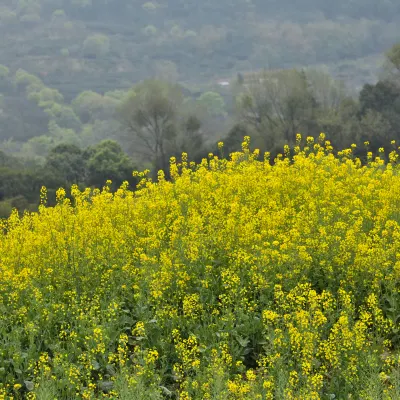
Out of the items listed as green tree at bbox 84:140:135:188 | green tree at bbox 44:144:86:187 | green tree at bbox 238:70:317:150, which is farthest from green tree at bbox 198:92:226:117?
green tree at bbox 84:140:135:188

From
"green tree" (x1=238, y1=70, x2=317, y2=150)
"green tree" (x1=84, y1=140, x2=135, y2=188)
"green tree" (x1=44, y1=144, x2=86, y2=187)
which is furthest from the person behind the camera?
"green tree" (x1=238, y1=70, x2=317, y2=150)

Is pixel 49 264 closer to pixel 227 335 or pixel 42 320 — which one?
pixel 42 320

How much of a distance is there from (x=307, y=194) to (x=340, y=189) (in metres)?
0.49

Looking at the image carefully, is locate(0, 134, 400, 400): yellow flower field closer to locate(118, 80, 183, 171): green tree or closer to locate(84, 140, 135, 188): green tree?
locate(84, 140, 135, 188): green tree

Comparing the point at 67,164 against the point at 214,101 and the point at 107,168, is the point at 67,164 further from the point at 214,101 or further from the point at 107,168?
the point at 214,101

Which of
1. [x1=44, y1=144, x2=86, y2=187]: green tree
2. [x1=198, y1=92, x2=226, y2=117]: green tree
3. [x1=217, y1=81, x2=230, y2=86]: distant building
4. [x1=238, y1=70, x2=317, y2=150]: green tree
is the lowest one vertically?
[x1=217, y1=81, x2=230, y2=86]: distant building

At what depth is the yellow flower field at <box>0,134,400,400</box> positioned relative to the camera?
6698 millimetres

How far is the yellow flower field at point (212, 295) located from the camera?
264 inches

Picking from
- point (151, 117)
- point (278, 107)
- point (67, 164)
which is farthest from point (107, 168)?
point (278, 107)

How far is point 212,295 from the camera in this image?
809 cm

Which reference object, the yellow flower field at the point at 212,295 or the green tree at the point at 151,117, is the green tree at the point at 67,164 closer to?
the green tree at the point at 151,117

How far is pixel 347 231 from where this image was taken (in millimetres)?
8555

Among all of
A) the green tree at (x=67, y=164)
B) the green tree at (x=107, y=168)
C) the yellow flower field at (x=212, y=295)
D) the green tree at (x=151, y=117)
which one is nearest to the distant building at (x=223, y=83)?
the green tree at (x=151, y=117)

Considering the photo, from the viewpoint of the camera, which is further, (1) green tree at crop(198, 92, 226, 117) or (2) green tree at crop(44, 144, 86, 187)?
(1) green tree at crop(198, 92, 226, 117)
